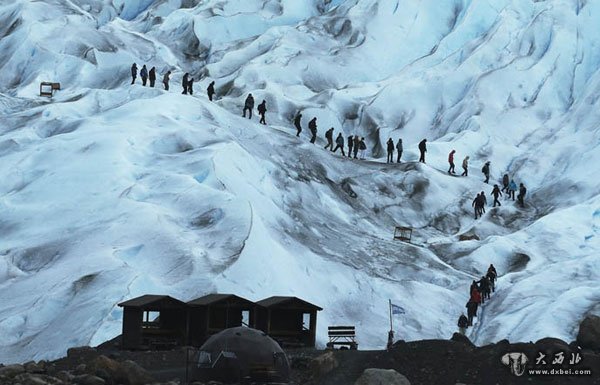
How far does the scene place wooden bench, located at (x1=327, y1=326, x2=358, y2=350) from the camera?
39250 mm

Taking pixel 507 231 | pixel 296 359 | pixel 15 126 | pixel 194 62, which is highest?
pixel 194 62

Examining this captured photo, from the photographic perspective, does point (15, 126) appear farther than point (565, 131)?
No

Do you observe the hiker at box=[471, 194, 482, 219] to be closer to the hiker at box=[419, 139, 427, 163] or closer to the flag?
the hiker at box=[419, 139, 427, 163]

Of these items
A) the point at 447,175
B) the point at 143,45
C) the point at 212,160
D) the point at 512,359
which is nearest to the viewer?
the point at 512,359

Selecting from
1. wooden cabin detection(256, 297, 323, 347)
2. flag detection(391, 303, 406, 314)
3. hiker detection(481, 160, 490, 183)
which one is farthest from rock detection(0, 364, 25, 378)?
hiker detection(481, 160, 490, 183)

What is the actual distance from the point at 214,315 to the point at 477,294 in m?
13.1

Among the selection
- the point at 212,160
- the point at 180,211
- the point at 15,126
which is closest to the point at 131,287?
the point at 180,211

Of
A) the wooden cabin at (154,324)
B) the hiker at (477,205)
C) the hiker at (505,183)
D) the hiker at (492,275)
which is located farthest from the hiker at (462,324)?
the hiker at (505,183)

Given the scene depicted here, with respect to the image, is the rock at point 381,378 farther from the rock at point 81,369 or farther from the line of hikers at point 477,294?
the line of hikers at point 477,294

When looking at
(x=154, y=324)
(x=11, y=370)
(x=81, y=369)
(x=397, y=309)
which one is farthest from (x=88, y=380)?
(x=397, y=309)

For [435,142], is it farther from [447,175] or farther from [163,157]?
[163,157]

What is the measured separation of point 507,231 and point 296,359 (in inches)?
991

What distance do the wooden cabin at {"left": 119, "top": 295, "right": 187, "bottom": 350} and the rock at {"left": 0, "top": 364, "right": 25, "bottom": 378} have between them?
179 inches

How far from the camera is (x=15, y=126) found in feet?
192
